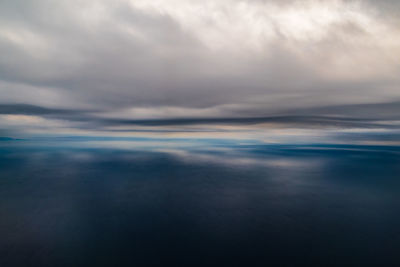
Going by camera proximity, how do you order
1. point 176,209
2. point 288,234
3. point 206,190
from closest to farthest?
1. point 288,234
2. point 176,209
3. point 206,190

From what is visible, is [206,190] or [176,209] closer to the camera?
[176,209]

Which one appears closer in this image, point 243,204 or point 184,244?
point 184,244

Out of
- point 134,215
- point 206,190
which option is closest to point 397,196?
point 206,190

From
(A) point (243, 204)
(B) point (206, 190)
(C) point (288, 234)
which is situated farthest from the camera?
(B) point (206, 190)

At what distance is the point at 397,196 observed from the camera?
5478 centimetres

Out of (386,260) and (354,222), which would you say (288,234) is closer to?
(386,260)

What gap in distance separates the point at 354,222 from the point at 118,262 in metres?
40.4

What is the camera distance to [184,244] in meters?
29.1

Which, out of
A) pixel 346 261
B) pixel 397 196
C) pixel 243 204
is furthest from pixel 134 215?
pixel 397 196

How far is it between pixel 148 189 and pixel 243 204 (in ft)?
102

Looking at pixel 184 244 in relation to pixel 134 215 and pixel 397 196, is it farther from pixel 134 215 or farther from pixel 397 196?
pixel 397 196

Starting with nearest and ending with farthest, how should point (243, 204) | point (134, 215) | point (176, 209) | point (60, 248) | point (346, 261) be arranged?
1. point (346, 261)
2. point (60, 248)
3. point (134, 215)
4. point (176, 209)
5. point (243, 204)

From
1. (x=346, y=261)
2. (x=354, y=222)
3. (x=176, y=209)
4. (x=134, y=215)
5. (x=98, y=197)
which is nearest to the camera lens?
(x=346, y=261)

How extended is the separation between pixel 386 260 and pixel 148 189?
182 ft
